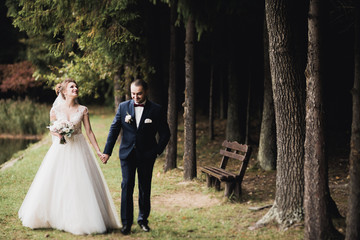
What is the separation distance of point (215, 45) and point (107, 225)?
13309 millimetres

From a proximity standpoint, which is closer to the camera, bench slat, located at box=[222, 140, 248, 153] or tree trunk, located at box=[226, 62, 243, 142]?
bench slat, located at box=[222, 140, 248, 153]

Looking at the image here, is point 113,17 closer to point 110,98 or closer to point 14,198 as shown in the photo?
point 14,198

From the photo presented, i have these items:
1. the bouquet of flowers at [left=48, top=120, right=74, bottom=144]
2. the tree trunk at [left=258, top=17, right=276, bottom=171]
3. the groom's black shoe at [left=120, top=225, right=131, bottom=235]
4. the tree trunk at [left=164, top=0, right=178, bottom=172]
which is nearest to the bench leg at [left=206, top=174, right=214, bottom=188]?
the tree trunk at [left=164, top=0, right=178, bottom=172]

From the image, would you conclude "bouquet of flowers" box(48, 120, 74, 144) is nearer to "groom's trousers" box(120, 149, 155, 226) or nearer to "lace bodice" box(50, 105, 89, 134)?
"lace bodice" box(50, 105, 89, 134)

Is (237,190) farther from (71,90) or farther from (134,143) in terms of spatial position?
(71,90)

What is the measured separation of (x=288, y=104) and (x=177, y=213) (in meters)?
2.74

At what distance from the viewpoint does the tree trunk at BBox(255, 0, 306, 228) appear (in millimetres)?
6109

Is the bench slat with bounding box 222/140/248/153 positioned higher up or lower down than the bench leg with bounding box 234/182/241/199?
higher up

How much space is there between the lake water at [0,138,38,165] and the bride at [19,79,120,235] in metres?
9.72

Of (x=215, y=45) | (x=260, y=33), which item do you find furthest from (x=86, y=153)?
(x=215, y=45)

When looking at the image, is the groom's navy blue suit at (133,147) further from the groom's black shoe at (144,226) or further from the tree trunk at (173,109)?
the tree trunk at (173,109)

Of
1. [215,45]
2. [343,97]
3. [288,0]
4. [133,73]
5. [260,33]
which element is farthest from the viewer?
[343,97]

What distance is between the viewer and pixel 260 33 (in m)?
16.2

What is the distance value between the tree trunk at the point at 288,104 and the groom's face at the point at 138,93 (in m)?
2.00
